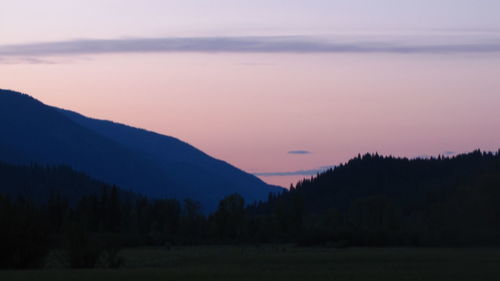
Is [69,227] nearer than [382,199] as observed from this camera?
Yes

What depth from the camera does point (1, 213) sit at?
64312 mm

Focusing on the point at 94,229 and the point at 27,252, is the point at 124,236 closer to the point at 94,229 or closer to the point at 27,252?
the point at 94,229

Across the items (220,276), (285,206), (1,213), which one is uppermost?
(285,206)

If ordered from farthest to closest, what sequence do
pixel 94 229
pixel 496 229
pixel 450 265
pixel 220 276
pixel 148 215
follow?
1. pixel 148 215
2. pixel 94 229
3. pixel 496 229
4. pixel 450 265
5. pixel 220 276

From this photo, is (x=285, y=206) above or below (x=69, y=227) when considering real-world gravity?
above

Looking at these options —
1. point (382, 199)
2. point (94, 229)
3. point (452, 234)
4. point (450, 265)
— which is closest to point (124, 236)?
point (94, 229)

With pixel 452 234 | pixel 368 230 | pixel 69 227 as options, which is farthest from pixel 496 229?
pixel 69 227

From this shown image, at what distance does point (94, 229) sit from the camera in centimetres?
15238

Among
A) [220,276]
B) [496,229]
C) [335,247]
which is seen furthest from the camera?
[496,229]

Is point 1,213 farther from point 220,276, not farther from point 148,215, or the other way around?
point 148,215

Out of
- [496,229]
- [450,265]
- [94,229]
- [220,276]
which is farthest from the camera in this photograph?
[94,229]

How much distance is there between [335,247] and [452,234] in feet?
52.4

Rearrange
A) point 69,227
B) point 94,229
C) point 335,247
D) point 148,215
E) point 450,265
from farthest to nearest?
point 148,215
point 94,229
point 335,247
point 69,227
point 450,265

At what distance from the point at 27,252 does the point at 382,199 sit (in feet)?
386
